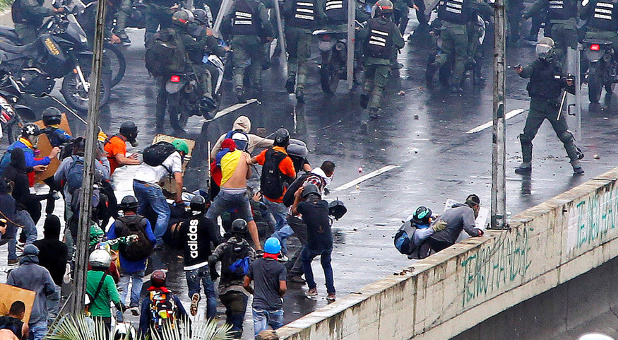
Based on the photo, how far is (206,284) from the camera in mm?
14023

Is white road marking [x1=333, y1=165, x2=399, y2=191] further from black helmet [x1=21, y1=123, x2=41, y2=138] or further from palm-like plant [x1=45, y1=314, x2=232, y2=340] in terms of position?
palm-like plant [x1=45, y1=314, x2=232, y2=340]

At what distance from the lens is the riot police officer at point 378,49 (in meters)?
22.5

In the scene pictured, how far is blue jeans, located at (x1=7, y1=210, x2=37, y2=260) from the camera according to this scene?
614 inches

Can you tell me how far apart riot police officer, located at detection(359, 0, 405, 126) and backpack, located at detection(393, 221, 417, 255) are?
284 inches

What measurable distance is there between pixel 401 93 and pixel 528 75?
494 cm

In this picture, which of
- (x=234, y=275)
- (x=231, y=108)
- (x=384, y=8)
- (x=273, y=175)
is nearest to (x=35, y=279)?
(x=234, y=275)

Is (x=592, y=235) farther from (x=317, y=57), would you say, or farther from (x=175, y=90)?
(x=317, y=57)

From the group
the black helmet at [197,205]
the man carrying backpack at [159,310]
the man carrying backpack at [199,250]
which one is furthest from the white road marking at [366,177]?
the man carrying backpack at [159,310]

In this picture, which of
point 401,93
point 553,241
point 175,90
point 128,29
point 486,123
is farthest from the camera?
point 128,29

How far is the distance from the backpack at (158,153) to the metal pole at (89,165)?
4211mm

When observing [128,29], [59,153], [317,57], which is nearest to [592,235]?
[59,153]

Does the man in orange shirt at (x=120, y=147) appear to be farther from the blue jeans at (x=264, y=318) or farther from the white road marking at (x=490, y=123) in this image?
the white road marking at (x=490, y=123)

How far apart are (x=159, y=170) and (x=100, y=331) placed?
15.1 feet

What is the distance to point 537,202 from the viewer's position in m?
18.5
